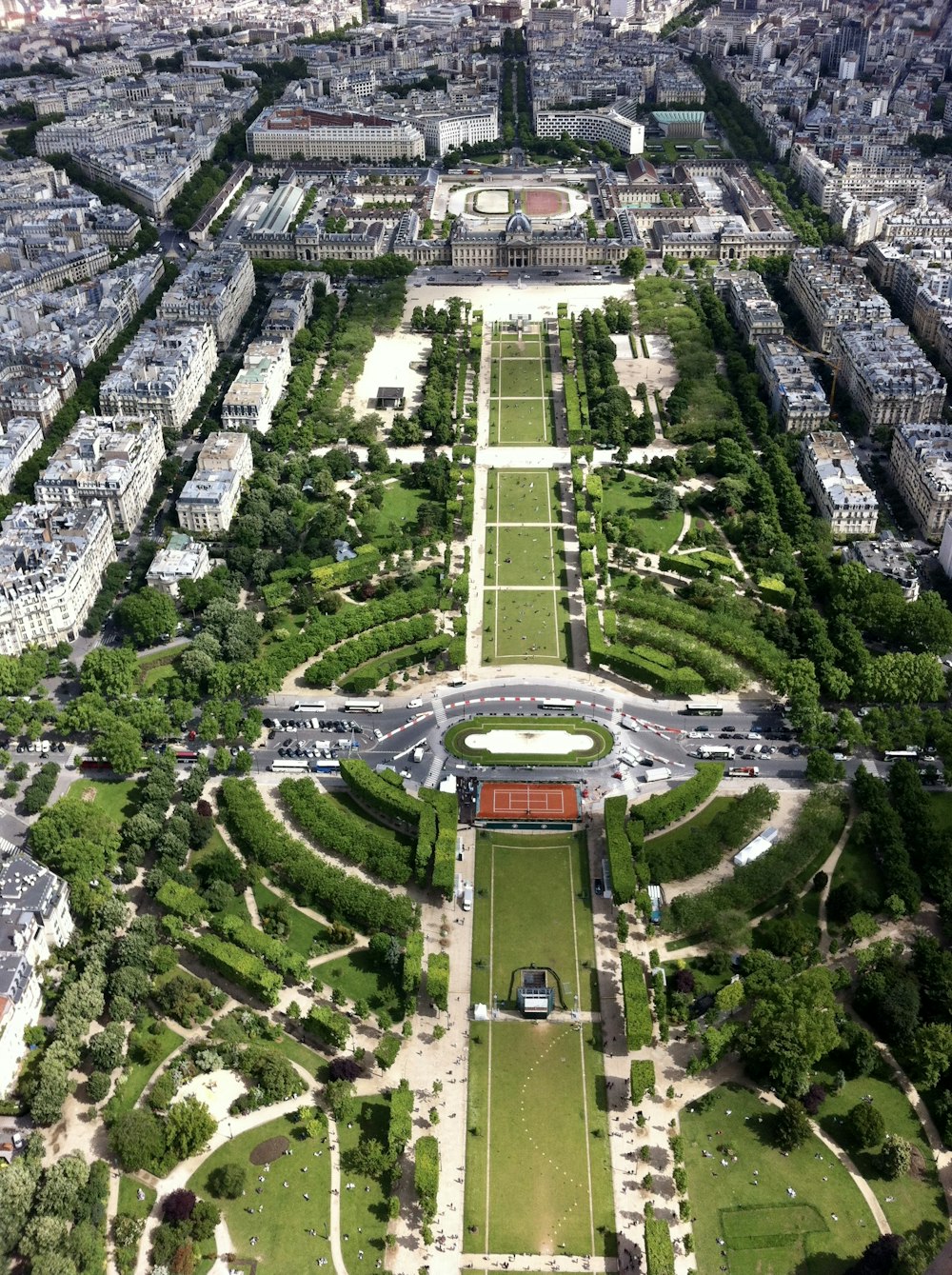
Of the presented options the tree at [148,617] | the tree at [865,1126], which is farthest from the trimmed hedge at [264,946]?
the tree at [865,1126]

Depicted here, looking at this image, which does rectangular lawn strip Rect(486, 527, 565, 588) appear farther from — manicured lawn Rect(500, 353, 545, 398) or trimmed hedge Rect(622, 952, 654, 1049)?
trimmed hedge Rect(622, 952, 654, 1049)

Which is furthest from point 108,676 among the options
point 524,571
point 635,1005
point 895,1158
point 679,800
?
point 895,1158

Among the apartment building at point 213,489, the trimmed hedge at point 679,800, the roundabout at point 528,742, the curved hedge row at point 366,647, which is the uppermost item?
the apartment building at point 213,489

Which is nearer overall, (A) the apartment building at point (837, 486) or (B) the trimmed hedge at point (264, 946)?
(B) the trimmed hedge at point (264, 946)

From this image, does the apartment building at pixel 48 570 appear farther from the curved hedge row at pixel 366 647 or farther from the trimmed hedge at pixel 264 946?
the trimmed hedge at pixel 264 946

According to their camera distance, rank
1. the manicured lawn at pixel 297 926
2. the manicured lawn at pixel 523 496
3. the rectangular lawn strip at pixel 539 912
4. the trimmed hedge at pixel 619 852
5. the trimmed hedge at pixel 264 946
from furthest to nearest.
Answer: the manicured lawn at pixel 523 496
the trimmed hedge at pixel 619 852
the manicured lawn at pixel 297 926
the rectangular lawn strip at pixel 539 912
the trimmed hedge at pixel 264 946

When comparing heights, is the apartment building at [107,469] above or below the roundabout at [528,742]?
above

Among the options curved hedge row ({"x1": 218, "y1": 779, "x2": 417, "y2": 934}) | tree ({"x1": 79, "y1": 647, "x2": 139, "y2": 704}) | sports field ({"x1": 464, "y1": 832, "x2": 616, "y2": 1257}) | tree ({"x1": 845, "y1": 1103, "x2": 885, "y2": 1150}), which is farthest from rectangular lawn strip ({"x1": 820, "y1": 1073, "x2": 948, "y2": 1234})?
tree ({"x1": 79, "y1": 647, "x2": 139, "y2": 704})
